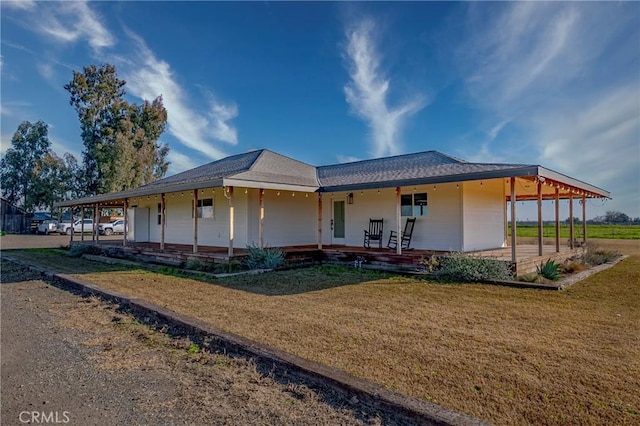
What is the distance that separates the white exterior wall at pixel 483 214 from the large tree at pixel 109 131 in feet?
102

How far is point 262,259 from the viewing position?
10312mm

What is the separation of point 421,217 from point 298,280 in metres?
4.79

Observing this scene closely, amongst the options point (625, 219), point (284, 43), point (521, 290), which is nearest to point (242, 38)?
point (284, 43)

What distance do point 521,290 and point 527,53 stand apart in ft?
25.1

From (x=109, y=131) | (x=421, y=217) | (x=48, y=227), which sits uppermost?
(x=109, y=131)

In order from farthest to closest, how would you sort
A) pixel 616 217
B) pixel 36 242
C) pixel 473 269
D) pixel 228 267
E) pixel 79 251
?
pixel 616 217
pixel 36 242
pixel 79 251
pixel 228 267
pixel 473 269

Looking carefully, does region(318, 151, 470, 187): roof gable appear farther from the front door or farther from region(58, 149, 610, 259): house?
the front door

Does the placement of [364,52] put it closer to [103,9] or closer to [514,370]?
[103,9]

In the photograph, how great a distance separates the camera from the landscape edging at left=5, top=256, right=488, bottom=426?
2529mm

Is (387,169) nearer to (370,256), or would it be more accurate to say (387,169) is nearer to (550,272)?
(370,256)

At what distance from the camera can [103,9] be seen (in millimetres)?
11062

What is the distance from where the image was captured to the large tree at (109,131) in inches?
1288

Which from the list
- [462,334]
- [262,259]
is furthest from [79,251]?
[462,334]

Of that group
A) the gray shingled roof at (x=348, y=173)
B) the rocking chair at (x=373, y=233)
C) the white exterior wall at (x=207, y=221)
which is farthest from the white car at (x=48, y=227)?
the rocking chair at (x=373, y=233)
